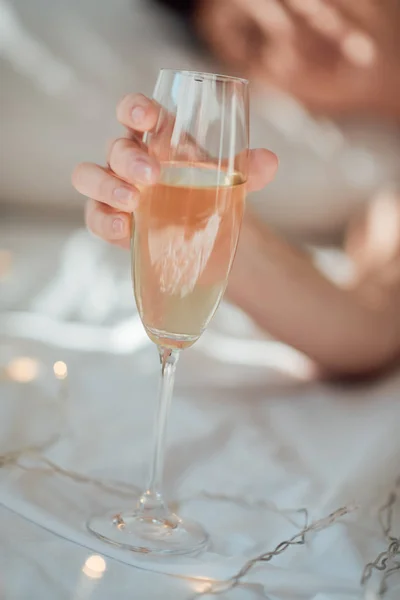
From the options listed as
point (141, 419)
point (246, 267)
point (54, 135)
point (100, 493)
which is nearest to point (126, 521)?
point (100, 493)

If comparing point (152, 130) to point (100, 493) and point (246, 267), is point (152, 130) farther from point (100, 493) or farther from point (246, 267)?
point (246, 267)

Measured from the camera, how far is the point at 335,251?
161 centimetres

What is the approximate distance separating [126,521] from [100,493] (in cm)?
6

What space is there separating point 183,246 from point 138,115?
122 millimetres

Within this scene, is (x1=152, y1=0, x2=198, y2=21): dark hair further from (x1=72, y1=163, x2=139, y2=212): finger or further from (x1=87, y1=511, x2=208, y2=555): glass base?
(x1=87, y1=511, x2=208, y2=555): glass base

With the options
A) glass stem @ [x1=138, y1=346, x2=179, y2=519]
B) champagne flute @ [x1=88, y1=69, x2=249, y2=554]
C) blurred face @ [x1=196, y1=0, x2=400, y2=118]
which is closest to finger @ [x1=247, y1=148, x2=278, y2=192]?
champagne flute @ [x1=88, y1=69, x2=249, y2=554]

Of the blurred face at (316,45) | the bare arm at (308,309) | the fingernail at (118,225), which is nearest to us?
the fingernail at (118,225)

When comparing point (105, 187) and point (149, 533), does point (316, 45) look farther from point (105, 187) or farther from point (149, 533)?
point (149, 533)

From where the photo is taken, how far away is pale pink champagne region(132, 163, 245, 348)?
68cm

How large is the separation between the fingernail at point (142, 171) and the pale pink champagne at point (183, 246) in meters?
0.01

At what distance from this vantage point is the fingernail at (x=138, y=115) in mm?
703

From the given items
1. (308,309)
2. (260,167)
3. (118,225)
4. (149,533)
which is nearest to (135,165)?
(118,225)

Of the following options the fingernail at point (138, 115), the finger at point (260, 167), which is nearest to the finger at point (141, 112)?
the fingernail at point (138, 115)

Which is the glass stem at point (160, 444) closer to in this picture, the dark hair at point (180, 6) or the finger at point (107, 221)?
the finger at point (107, 221)
